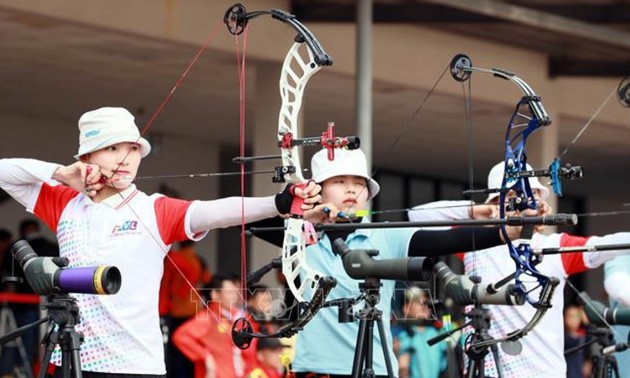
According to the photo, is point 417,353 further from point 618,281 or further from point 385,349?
point 385,349

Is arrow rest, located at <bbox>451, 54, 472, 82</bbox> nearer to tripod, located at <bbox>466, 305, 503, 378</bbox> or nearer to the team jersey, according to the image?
tripod, located at <bbox>466, 305, 503, 378</bbox>

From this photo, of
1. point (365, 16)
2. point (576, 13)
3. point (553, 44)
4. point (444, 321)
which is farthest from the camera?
point (553, 44)

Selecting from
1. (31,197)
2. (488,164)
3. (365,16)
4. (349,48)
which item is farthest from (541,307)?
(488,164)

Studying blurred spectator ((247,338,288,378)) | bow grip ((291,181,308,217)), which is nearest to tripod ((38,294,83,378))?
bow grip ((291,181,308,217))

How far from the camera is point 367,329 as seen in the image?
5441 millimetres

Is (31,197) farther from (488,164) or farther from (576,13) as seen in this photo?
(488,164)

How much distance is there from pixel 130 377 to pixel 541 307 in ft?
5.20

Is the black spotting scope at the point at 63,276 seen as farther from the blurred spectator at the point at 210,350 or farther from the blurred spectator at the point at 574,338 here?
the blurred spectator at the point at 574,338

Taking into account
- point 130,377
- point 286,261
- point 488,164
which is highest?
point 488,164

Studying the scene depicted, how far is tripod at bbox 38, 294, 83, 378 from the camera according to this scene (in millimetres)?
4953

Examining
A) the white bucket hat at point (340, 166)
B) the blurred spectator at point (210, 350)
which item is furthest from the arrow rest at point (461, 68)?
the blurred spectator at point (210, 350)

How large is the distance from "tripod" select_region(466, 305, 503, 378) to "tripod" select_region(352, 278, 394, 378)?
80 centimetres

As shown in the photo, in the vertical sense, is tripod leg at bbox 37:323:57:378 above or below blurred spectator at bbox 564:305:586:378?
below

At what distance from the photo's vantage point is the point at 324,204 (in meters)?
5.62
